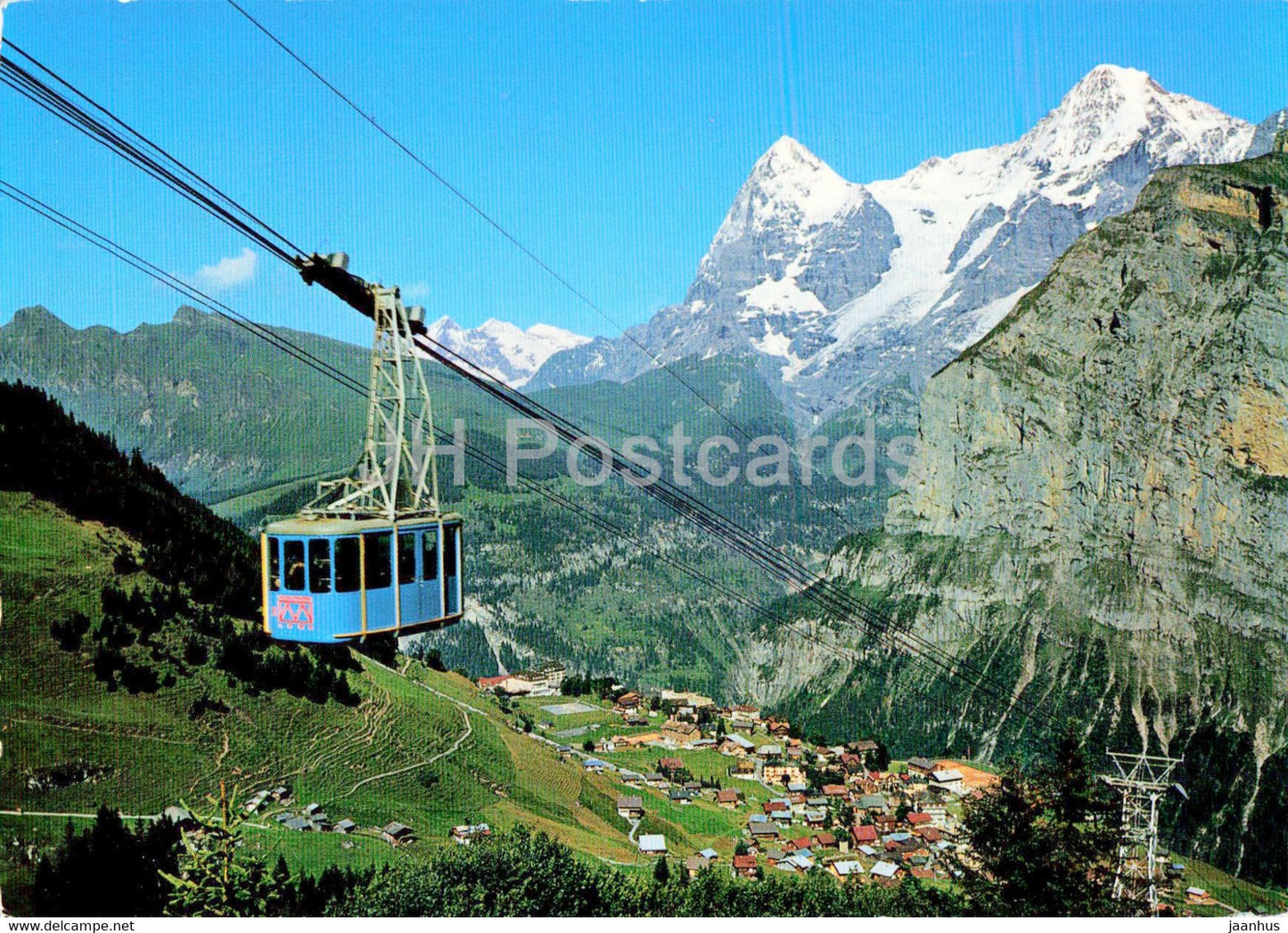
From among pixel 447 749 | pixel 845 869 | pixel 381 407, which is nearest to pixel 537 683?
pixel 845 869

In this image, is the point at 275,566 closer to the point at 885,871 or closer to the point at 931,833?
the point at 885,871

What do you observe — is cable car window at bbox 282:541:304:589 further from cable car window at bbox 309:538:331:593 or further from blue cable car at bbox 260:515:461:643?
cable car window at bbox 309:538:331:593

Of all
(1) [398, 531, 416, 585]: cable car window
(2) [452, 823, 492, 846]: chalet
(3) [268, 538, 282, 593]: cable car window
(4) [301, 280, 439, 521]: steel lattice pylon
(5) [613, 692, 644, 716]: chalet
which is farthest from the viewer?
(5) [613, 692, 644, 716]: chalet

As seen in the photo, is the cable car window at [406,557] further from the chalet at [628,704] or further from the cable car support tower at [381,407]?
the chalet at [628,704]

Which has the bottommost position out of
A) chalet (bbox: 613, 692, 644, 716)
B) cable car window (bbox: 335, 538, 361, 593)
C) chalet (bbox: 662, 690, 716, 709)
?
chalet (bbox: 662, 690, 716, 709)

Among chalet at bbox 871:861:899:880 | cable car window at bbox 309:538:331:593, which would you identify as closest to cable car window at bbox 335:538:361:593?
cable car window at bbox 309:538:331:593

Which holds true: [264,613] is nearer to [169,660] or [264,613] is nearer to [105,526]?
[169,660]

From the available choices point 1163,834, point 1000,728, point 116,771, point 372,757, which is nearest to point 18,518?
point 116,771
